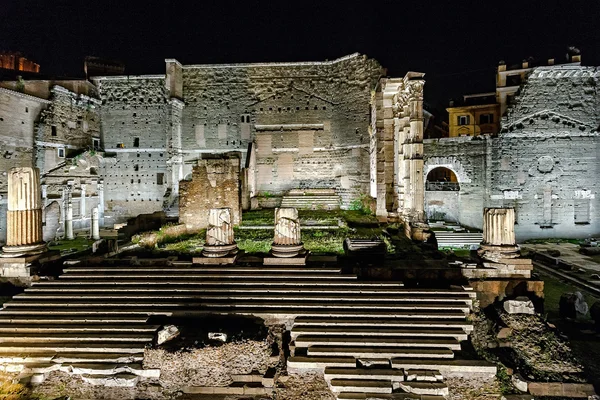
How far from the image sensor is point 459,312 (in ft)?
22.1

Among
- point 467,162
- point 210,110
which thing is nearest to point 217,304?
point 467,162

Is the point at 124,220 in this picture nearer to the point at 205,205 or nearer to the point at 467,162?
the point at 205,205

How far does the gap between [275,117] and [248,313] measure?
21.8 m

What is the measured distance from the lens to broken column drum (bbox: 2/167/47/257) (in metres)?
8.91

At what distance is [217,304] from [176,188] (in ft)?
71.4

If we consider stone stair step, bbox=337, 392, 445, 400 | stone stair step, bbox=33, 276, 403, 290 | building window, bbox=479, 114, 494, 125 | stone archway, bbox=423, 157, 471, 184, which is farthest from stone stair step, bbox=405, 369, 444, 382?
building window, bbox=479, 114, 494, 125

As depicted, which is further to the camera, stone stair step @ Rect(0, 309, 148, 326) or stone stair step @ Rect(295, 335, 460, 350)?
stone stair step @ Rect(0, 309, 148, 326)

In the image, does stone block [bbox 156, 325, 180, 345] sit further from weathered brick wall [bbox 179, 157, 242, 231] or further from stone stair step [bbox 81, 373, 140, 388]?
weathered brick wall [bbox 179, 157, 242, 231]

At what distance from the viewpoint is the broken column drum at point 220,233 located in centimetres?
889

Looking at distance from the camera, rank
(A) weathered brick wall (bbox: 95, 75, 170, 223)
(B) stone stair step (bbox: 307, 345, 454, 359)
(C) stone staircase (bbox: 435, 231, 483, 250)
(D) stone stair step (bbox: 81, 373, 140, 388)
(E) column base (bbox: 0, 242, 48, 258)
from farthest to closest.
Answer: (A) weathered brick wall (bbox: 95, 75, 170, 223)
(C) stone staircase (bbox: 435, 231, 483, 250)
(E) column base (bbox: 0, 242, 48, 258)
(B) stone stair step (bbox: 307, 345, 454, 359)
(D) stone stair step (bbox: 81, 373, 140, 388)

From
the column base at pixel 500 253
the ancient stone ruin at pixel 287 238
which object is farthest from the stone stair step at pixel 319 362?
the column base at pixel 500 253

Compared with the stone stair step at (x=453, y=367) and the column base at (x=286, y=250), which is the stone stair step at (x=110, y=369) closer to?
the column base at (x=286, y=250)

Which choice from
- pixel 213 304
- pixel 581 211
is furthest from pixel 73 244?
pixel 581 211

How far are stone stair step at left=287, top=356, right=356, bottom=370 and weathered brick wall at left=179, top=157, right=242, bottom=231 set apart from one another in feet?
34.5
